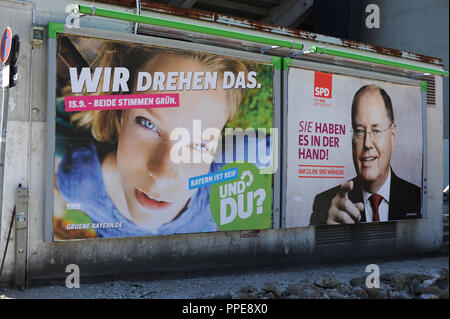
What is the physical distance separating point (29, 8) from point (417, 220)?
8.44 metres

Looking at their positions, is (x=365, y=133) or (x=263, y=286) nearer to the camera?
(x=263, y=286)

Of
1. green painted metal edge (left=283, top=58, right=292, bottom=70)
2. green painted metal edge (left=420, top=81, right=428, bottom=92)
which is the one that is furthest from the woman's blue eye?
green painted metal edge (left=420, top=81, right=428, bottom=92)

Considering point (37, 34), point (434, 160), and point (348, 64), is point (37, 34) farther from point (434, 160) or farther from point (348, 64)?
point (434, 160)

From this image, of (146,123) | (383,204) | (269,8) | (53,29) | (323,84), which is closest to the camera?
(53,29)

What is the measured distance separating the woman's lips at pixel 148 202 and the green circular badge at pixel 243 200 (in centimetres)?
81

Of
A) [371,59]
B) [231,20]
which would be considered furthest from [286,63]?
[371,59]

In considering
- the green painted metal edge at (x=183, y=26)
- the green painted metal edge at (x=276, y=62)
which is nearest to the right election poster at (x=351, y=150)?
the green painted metal edge at (x=276, y=62)

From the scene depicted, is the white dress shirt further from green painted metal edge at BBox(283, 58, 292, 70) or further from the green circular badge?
green painted metal edge at BBox(283, 58, 292, 70)

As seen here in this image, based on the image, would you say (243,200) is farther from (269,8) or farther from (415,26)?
(415,26)

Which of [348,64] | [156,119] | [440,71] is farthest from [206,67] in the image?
[440,71]

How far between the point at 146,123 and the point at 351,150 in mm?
4144

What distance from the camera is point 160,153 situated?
7.72 meters

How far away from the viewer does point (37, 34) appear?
6.90m

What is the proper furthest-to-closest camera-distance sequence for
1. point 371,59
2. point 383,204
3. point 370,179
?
1. point 383,204
2. point 370,179
3. point 371,59
